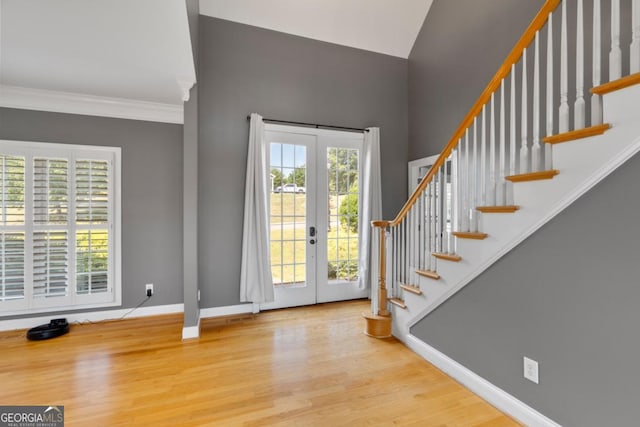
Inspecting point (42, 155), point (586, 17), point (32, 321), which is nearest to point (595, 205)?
point (586, 17)

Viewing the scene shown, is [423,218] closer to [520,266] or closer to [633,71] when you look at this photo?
[520,266]

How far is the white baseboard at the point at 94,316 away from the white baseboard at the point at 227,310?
409mm

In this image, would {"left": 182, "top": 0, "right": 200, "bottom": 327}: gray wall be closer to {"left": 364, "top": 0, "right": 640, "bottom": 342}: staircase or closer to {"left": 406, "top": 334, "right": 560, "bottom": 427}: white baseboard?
{"left": 364, "top": 0, "right": 640, "bottom": 342}: staircase

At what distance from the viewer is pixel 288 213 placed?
3803 millimetres

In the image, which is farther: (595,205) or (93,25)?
(93,25)

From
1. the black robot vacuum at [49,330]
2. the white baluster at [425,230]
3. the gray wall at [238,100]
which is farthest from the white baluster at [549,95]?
the black robot vacuum at [49,330]

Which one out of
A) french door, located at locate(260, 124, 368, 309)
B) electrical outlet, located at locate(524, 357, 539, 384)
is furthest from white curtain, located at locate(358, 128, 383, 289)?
electrical outlet, located at locate(524, 357, 539, 384)

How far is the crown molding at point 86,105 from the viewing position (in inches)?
117

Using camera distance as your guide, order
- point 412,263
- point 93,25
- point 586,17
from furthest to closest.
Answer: point 412,263, point 586,17, point 93,25

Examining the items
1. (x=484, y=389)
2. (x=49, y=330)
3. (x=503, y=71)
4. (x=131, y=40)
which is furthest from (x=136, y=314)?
(x=503, y=71)

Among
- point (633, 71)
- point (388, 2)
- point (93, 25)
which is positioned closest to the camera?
point (633, 71)

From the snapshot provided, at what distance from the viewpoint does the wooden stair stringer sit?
51.5 inches

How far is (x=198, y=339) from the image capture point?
9.52ft

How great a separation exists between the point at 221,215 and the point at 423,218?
92.9 inches
